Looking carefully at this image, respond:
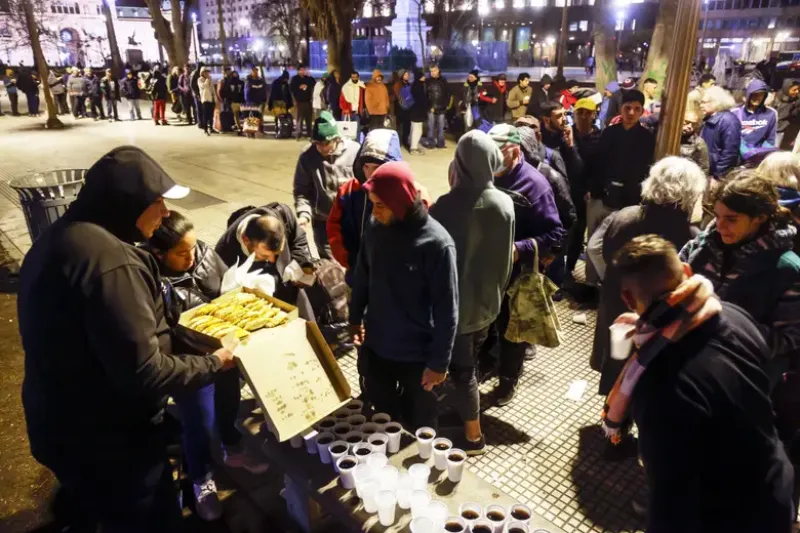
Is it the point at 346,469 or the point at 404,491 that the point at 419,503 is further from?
the point at 346,469

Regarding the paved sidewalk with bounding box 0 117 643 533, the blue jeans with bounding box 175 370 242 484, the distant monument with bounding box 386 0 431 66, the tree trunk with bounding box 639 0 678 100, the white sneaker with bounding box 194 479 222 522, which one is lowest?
the paved sidewalk with bounding box 0 117 643 533

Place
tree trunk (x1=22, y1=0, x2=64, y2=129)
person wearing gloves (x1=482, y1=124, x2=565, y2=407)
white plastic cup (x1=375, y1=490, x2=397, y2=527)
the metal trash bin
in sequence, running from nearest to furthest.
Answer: white plastic cup (x1=375, y1=490, x2=397, y2=527) < person wearing gloves (x1=482, y1=124, x2=565, y2=407) < the metal trash bin < tree trunk (x1=22, y1=0, x2=64, y2=129)

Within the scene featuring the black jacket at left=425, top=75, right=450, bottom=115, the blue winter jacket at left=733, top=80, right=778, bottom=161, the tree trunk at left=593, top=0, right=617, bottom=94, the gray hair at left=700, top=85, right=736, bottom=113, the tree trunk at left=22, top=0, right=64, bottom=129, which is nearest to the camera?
the gray hair at left=700, top=85, right=736, bottom=113

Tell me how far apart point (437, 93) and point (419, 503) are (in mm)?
12585

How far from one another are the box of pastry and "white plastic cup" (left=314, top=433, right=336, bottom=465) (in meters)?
0.61

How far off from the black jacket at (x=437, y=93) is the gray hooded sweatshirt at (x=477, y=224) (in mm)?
10996

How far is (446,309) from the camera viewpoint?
2.82 m

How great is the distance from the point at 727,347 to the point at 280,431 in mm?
1723

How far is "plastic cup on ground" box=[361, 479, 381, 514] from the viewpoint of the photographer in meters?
2.30

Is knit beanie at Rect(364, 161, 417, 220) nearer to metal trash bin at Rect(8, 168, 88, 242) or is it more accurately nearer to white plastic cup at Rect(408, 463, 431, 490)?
white plastic cup at Rect(408, 463, 431, 490)

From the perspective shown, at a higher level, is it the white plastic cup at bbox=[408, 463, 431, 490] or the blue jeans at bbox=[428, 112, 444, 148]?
the blue jeans at bbox=[428, 112, 444, 148]

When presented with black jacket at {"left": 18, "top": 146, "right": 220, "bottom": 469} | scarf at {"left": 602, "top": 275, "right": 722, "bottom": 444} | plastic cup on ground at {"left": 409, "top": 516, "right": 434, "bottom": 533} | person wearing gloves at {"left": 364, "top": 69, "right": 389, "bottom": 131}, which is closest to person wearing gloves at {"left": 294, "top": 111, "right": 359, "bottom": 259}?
black jacket at {"left": 18, "top": 146, "right": 220, "bottom": 469}

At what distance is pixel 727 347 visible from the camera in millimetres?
1730

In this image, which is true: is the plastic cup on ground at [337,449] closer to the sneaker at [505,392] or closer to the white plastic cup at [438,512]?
the white plastic cup at [438,512]
